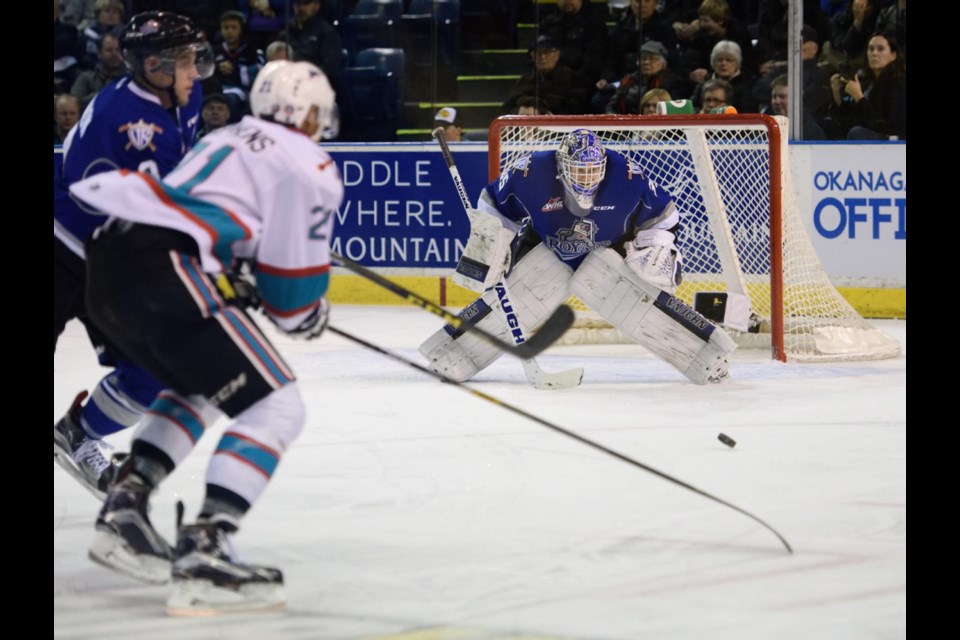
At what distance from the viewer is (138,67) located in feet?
10.8

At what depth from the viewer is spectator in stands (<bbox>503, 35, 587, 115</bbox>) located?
25.0 feet

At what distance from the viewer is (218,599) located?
8.41 ft

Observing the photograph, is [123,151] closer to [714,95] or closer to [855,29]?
[714,95]

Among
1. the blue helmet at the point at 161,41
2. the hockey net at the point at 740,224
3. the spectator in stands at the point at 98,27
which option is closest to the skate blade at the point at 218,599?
the blue helmet at the point at 161,41

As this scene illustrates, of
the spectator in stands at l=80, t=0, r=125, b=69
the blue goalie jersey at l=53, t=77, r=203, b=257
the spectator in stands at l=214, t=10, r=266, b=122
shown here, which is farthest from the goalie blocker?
the spectator in stands at l=80, t=0, r=125, b=69

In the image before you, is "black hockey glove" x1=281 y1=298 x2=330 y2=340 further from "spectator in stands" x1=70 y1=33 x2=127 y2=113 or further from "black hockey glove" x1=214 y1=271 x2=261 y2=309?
"spectator in stands" x1=70 y1=33 x2=127 y2=113

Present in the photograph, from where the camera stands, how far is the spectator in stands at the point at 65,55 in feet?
29.2

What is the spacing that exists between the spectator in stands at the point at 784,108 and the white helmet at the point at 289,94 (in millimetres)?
4498

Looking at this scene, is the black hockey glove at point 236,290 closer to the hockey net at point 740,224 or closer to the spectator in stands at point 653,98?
the hockey net at point 740,224

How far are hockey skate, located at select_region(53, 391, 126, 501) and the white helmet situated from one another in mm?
1090
